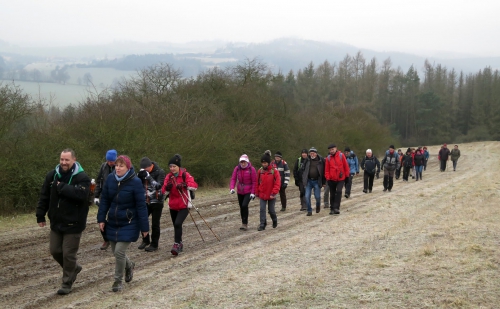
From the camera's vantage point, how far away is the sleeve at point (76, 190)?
620 cm

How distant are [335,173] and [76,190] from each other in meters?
8.64

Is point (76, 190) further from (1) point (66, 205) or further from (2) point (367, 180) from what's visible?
(2) point (367, 180)

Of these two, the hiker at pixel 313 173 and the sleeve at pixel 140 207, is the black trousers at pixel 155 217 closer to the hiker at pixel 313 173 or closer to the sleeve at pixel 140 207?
the sleeve at pixel 140 207

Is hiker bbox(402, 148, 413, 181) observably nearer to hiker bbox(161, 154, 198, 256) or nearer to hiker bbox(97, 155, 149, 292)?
→ hiker bbox(161, 154, 198, 256)

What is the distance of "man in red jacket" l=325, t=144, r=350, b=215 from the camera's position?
1341cm

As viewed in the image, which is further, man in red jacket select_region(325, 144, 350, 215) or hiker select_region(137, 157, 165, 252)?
man in red jacket select_region(325, 144, 350, 215)

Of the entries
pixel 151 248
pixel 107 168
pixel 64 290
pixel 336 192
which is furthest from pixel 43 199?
pixel 336 192

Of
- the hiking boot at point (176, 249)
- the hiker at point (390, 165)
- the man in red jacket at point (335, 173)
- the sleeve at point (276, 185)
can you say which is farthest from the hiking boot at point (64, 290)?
the hiker at point (390, 165)

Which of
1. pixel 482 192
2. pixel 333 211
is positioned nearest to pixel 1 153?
pixel 333 211

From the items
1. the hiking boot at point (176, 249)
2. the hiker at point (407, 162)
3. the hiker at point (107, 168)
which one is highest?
the hiker at point (107, 168)

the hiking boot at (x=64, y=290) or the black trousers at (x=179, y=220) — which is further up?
the black trousers at (x=179, y=220)

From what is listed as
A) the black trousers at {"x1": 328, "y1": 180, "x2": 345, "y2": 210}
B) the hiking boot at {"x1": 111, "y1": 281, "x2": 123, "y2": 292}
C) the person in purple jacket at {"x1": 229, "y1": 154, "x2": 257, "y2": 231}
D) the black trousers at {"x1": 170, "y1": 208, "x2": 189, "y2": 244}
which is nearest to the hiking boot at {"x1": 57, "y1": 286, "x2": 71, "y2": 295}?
the hiking boot at {"x1": 111, "y1": 281, "x2": 123, "y2": 292}

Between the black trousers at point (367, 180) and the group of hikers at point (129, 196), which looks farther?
the black trousers at point (367, 180)

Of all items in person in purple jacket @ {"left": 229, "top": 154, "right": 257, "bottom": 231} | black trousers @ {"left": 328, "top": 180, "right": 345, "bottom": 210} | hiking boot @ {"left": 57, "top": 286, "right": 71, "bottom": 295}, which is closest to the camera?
hiking boot @ {"left": 57, "top": 286, "right": 71, "bottom": 295}
